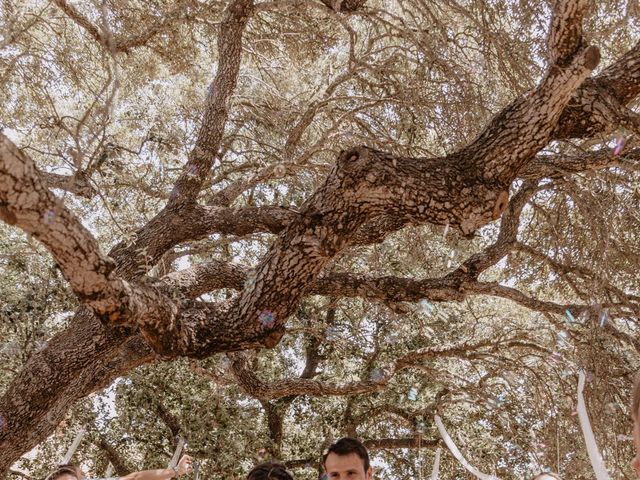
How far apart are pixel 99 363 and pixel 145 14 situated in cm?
371

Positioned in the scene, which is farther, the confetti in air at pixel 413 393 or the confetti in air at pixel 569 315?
the confetti in air at pixel 413 393

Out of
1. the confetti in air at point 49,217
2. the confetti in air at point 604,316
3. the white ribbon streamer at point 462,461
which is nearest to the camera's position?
the white ribbon streamer at point 462,461

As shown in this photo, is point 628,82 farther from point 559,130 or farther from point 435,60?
point 435,60

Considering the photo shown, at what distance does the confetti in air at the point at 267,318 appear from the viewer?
12.4ft

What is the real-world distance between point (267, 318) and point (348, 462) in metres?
0.96

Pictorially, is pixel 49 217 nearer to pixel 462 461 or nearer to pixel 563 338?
pixel 462 461

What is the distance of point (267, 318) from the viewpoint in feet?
12.5

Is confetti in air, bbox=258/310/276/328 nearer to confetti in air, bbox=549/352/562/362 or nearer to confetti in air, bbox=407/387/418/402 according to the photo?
confetti in air, bbox=549/352/562/362

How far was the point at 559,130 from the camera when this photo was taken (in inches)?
144

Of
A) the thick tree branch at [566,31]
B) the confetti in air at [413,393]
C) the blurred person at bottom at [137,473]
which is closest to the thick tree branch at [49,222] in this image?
the blurred person at bottom at [137,473]

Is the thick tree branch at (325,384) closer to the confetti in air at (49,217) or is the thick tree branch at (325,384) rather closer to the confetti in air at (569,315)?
the confetti in air at (569,315)

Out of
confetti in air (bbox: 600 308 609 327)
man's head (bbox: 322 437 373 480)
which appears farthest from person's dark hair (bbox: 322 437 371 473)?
confetti in air (bbox: 600 308 609 327)

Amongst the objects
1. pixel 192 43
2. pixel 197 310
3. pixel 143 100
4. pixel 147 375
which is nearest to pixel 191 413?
pixel 147 375

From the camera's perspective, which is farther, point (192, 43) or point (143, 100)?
point (143, 100)
